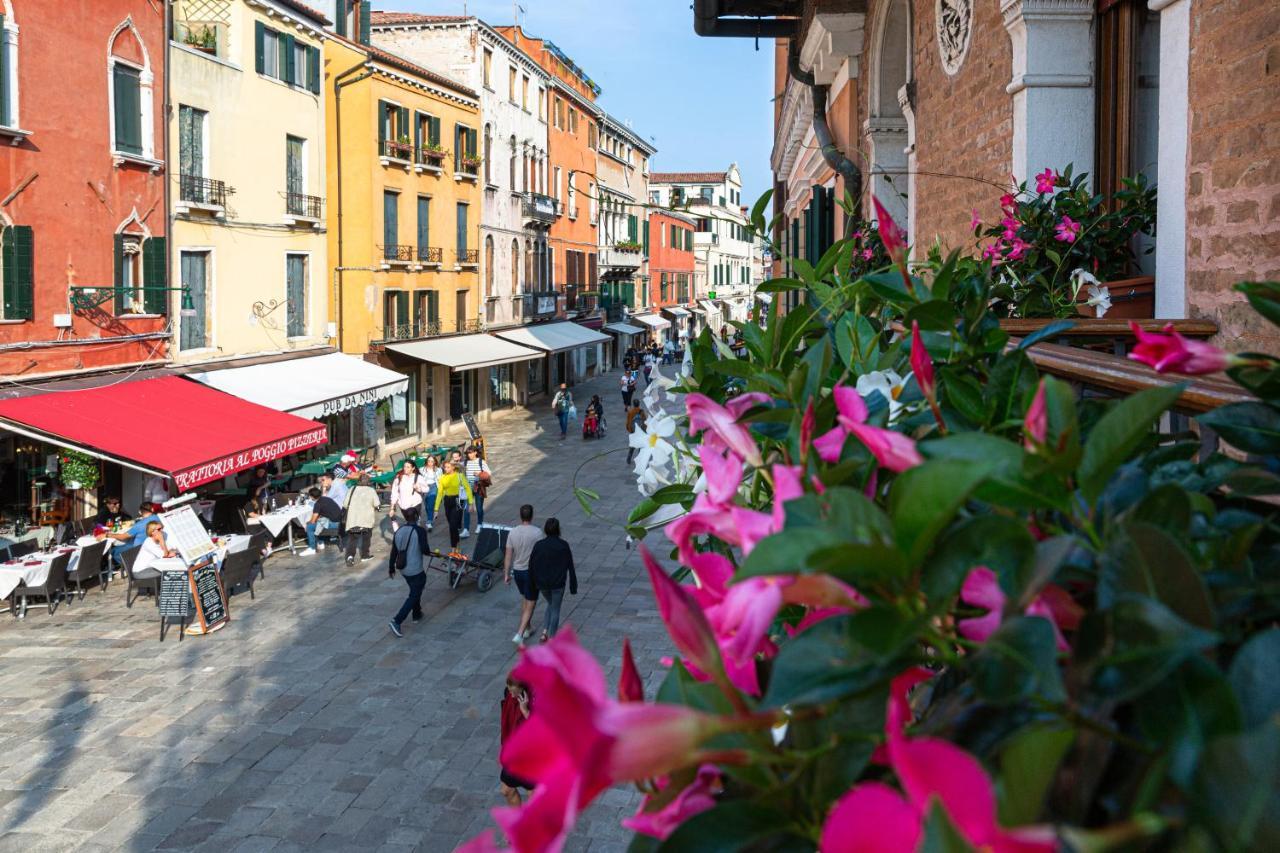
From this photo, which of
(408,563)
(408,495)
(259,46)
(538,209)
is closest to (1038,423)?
(408,563)

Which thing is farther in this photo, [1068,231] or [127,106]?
[127,106]

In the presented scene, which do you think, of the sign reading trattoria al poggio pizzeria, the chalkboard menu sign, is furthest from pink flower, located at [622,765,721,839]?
the sign reading trattoria al poggio pizzeria

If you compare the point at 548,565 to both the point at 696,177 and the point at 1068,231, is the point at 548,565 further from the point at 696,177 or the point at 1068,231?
the point at 696,177

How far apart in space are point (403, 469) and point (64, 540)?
4.30m

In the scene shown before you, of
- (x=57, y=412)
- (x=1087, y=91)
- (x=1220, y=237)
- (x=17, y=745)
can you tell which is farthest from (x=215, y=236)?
(x=1220, y=237)

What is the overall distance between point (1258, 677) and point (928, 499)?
0.72 ft

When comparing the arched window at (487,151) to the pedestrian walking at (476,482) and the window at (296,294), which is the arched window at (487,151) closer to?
the window at (296,294)

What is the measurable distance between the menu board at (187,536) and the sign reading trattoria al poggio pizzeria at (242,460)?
1.48 feet

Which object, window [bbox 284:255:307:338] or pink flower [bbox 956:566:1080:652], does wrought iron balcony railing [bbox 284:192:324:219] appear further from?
pink flower [bbox 956:566:1080:652]

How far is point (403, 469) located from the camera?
53.5 feet

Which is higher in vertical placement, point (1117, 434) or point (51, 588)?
point (1117, 434)

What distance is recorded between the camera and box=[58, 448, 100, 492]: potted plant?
1418 cm

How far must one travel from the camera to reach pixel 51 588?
1265 centimetres

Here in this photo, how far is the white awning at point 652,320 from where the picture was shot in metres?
54.8
